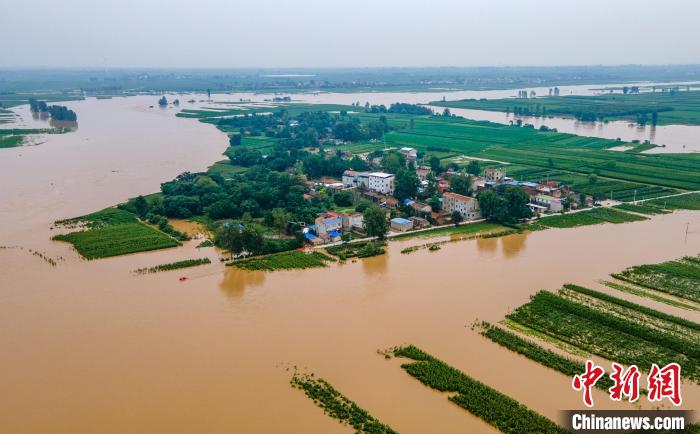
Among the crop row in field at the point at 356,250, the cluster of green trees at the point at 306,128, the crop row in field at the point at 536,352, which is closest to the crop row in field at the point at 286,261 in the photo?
the crop row in field at the point at 356,250

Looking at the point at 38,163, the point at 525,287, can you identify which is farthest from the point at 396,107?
the point at 525,287

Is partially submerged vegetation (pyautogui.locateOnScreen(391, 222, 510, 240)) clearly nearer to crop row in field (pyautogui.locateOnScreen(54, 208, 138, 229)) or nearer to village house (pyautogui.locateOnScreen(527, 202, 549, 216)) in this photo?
village house (pyautogui.locateOnScreen(527, 202, 549, 216))

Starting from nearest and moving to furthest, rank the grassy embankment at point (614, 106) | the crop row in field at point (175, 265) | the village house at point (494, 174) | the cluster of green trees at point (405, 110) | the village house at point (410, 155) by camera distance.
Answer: the crop row in field at point (175, 265) < the village house at point (494, 174) < the village house at point (410, 155) < the grassy embankment at point (614, 106) < the cluster of green trees at point (405, 110)

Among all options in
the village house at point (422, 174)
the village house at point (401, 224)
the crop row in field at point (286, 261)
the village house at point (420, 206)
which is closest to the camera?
the crop row in field at point (286, 261)

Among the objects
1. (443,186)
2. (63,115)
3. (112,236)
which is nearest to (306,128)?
(443,186)

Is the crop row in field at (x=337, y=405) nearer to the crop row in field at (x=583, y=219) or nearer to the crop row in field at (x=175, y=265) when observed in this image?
the crop row in field at (x=175, y=265)

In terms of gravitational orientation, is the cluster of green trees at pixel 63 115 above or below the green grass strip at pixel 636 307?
above

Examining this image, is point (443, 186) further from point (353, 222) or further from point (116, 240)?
point (116, 240)
